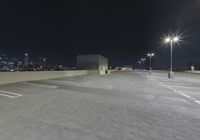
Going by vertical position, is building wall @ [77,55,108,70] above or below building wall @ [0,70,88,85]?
above

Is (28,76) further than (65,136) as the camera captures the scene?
Yes

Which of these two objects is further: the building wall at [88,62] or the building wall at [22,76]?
the building wall at [88,62]

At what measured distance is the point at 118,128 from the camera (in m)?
4.71

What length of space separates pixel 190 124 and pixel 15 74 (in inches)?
600

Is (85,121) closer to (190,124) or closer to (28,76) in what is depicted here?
(190,124)

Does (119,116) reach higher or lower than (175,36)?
lower

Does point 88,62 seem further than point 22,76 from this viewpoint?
Yes

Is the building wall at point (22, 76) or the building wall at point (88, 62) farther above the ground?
the building wall at point (88, 62)

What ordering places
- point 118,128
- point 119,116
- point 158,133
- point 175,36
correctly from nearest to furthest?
point 158,133
point 118,128
point 119,116
point 175,36

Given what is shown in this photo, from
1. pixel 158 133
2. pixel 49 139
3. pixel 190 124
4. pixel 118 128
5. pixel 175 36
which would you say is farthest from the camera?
pixel 175 36

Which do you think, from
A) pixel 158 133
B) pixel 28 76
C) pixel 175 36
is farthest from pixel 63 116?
pixel 175 36

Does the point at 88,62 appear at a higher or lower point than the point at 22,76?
higher

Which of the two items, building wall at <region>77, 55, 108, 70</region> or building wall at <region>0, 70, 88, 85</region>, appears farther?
building wall at <region>77, 55, 108, 70</region>

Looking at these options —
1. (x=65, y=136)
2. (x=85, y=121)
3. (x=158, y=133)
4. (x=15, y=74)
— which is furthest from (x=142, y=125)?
(x=15, y=74)
